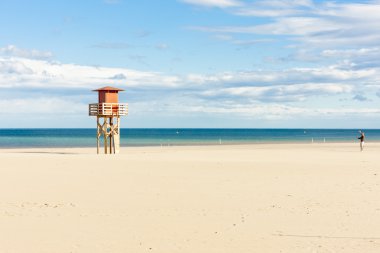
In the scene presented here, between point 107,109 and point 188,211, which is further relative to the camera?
point 107,109

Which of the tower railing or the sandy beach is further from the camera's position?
the tower railing

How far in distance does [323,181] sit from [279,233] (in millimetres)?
9581

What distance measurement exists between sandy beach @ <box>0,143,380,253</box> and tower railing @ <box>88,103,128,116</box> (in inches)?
660

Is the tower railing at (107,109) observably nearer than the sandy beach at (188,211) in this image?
No

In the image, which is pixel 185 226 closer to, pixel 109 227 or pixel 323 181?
pixel 109 227

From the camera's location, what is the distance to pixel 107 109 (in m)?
39.8

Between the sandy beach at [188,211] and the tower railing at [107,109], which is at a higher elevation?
the tower railing at [107,109]

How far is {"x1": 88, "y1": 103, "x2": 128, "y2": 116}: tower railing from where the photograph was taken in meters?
39.7

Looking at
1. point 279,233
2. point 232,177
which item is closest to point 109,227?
point 279,233

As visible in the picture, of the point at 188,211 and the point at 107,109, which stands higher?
the point at 107,109

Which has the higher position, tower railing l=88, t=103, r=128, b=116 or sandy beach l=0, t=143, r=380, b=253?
tower railing l=88, t=103, r=128, b=116

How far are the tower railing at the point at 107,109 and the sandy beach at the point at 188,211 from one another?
16773 mm

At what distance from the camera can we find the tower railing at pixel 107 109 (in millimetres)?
39688

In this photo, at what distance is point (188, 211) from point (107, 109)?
27337 mm
